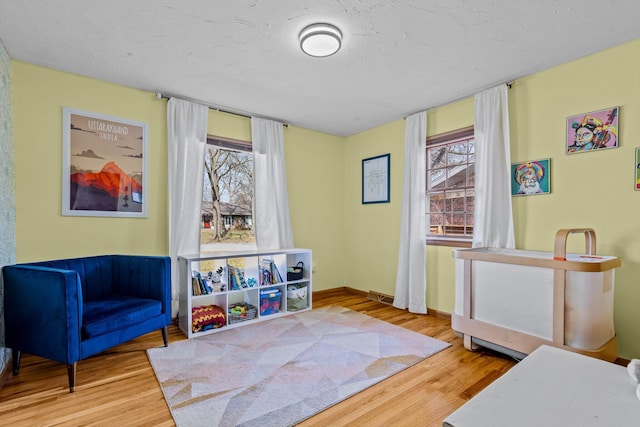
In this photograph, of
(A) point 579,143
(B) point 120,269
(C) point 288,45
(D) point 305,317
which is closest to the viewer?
(C) point 288,45

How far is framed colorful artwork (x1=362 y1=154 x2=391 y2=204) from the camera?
167 inches

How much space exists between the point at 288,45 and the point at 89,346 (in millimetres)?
2641

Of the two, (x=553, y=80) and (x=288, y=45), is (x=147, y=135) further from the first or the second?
(x=553, y=80)

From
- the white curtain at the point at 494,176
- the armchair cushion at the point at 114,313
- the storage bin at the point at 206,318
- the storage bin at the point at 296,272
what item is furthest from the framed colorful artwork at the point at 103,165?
the white curtain at the point at 494,176

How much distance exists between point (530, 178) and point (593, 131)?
0.56 meters

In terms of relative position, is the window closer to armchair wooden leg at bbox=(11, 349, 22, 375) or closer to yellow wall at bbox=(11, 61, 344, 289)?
yellow wall at bbox=(11, 61, 344, 289)

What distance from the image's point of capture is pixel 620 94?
2.37m

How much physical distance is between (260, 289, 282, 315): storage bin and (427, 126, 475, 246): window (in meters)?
1.98

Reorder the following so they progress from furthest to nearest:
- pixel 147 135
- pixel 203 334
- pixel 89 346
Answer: pixel 147 135 < pixel 203 334 < pixel 89 346

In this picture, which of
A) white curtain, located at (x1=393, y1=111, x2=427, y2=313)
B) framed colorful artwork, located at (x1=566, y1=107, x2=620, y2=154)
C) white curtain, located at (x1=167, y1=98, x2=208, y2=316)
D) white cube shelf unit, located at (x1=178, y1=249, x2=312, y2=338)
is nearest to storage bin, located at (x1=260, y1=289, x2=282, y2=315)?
white cube shelf unit, located at (x1=178, y1=249, x2=312, y2=338)

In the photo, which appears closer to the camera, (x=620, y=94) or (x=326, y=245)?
(x=620, y=94)

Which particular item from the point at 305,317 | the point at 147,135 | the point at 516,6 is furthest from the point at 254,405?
the point at 516,6

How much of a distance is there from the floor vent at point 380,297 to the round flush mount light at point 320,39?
3127 millimetres

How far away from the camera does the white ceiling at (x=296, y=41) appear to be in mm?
1944
